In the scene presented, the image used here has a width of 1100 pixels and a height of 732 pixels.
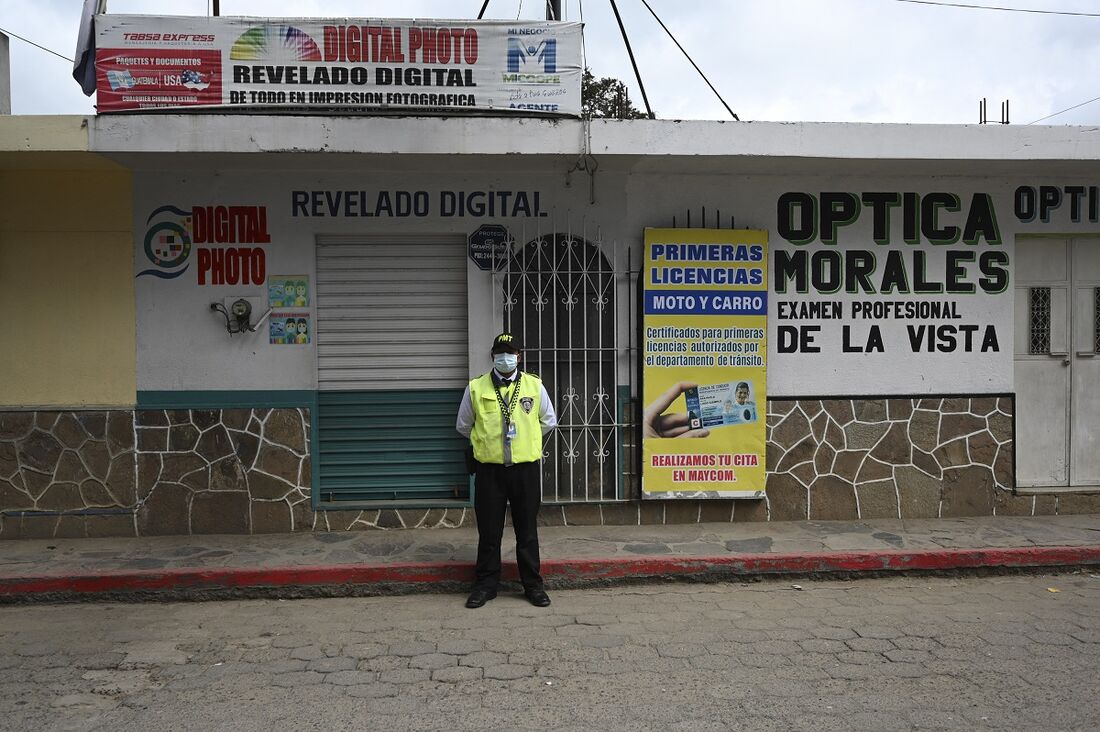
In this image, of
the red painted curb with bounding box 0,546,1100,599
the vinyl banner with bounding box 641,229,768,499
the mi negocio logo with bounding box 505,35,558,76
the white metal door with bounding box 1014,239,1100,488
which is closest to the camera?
the red painted curb with bounding box 0,546,1100,599

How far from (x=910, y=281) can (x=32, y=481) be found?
773 cm

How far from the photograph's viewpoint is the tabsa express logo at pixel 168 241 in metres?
7.37

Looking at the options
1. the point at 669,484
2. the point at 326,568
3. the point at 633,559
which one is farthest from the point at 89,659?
the point at 669,484

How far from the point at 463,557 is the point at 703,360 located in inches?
105

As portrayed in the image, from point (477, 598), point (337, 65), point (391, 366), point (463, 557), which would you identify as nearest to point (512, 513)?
point (477, 598)

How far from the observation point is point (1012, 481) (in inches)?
312

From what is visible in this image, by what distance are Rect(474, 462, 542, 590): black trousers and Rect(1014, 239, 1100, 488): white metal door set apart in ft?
15.9

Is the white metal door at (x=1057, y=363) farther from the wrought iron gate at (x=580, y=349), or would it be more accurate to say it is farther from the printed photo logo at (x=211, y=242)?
the printed photo logo at (x=211, y=242)

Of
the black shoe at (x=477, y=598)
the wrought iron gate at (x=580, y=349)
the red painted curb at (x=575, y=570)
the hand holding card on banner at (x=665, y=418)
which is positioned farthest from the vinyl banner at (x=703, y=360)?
the black shoe at (x=477, y=598)

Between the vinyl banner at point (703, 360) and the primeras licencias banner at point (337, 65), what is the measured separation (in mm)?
1663

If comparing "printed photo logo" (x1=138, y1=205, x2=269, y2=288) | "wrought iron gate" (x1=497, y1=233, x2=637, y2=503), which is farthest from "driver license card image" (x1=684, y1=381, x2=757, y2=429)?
"printed photo logo" (x1=138, y1=205, x2=269, y2=288)

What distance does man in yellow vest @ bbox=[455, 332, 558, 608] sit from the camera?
19.4 ft

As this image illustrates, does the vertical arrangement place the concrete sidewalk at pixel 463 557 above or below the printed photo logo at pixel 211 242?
below

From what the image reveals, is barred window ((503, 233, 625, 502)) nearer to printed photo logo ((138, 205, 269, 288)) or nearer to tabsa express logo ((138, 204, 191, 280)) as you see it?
printed photo logo ((138, 205, 269, 288))
